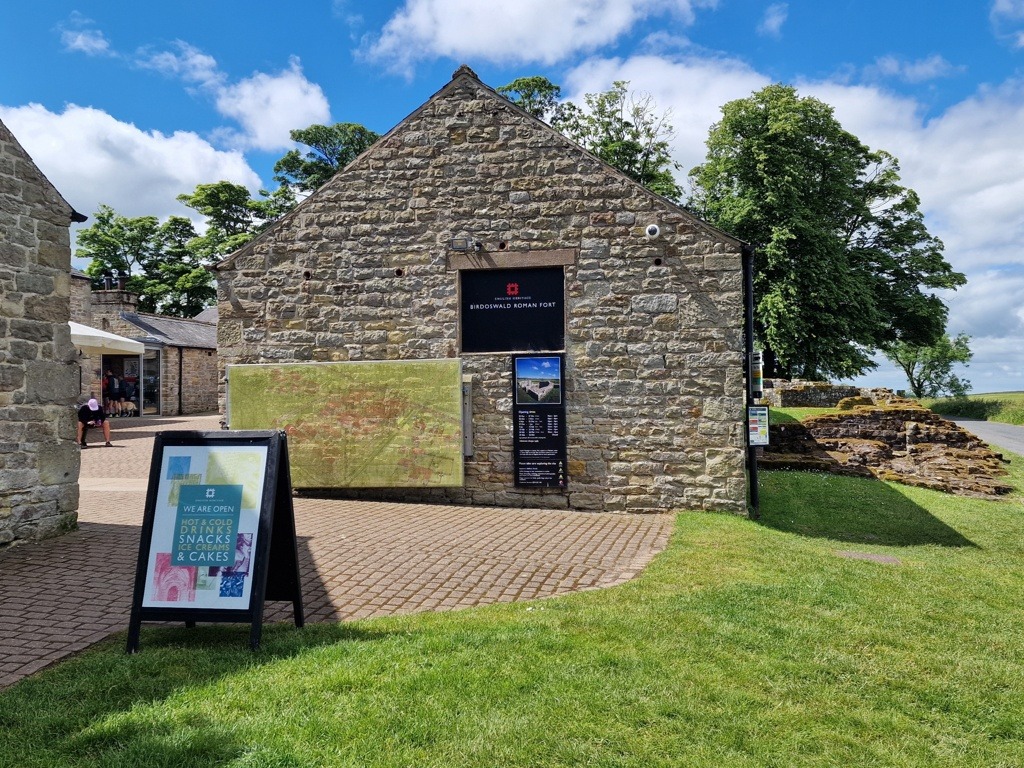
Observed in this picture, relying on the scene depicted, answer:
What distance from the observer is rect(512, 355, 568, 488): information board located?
33.7ft

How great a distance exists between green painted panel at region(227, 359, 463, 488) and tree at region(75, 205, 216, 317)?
35489 mm

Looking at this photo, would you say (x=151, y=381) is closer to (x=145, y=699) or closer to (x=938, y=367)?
(x=145, y=699)

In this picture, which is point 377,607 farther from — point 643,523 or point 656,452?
point 656,452

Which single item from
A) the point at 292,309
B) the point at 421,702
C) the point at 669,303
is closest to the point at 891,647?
the point at 421,702

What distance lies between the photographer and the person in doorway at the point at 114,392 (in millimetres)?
26641

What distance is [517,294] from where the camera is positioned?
34.4ft

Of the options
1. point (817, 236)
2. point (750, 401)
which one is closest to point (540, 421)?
point (750, 401)

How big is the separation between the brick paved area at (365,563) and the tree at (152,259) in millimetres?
36862

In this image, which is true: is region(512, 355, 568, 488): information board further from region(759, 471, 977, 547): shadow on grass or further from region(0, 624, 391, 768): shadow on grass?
region(0, 624, 391, 768): shadow on grass

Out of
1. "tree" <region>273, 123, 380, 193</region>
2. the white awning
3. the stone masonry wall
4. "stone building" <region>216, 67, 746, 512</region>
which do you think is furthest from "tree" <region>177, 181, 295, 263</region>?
"stone building" <region>216, 67, 746, 512</region>

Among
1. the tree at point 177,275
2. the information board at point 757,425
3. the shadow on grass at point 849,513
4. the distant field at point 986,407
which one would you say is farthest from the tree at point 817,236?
the tree at point 177,275

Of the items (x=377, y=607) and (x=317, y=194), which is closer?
(x=377, y=607)

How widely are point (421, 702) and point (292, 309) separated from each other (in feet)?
28.2

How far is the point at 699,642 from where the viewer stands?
4559 mm
